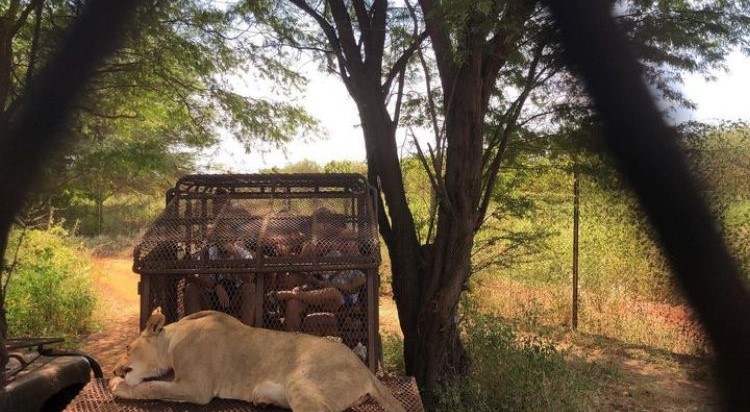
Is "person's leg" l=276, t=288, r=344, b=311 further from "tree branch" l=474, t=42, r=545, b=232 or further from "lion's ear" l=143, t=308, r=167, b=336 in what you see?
"tree branch" l=474, t=42, r=545, b=232

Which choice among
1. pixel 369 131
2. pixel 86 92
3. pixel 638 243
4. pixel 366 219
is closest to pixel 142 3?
pixel 86 92

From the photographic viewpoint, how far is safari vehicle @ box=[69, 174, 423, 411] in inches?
139

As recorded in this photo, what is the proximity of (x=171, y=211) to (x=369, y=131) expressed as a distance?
2421mm

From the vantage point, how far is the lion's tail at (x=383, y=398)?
2.99 metres

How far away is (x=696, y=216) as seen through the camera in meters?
4.55

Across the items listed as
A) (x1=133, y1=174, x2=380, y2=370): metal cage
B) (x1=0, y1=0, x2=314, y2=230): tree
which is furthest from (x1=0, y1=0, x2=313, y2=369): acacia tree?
(x1=133, y1=174, x2=380, y2=370): metal cage

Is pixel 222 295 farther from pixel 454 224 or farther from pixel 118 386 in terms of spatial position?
pixel 454 224

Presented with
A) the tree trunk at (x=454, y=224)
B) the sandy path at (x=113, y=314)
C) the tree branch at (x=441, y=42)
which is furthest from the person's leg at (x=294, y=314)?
the sandy path at (x=113, y=314)

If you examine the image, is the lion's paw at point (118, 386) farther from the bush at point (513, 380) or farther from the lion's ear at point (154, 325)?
the bush at point (513, 380)

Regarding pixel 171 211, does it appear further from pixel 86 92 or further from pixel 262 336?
pixel 86 92

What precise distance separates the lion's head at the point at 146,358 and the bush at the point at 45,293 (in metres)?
6.07

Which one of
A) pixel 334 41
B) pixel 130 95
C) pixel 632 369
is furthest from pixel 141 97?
pixel 632 369

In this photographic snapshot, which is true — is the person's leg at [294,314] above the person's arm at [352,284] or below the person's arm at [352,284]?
below

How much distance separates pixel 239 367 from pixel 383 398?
753mm
